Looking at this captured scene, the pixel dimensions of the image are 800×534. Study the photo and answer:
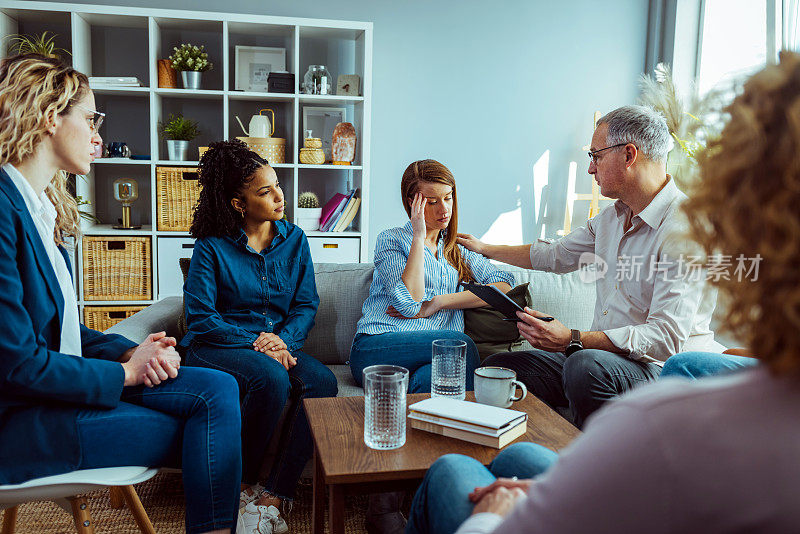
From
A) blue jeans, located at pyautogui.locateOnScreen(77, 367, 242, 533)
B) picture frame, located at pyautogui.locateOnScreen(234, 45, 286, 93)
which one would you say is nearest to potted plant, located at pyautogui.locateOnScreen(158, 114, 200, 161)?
picture frame, located at pyautogui.locateOnScreen(234, 45, 286, 93)

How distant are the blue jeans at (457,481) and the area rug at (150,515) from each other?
971 millimetres

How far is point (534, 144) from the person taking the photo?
4.27 m

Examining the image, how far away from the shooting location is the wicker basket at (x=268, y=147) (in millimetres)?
3547

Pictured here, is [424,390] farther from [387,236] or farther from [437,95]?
[437,95]

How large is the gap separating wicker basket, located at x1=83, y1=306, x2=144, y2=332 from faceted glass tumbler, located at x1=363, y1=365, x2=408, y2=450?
103 inches

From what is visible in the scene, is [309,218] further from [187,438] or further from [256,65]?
[187,438]

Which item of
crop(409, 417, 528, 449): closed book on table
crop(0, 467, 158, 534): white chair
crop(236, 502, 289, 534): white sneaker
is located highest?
crop(409, 417, 528, 449): closed book on table

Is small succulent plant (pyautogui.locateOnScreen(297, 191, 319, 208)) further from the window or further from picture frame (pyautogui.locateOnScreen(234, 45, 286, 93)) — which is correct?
the window

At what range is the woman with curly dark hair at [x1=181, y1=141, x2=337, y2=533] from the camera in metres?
1.86

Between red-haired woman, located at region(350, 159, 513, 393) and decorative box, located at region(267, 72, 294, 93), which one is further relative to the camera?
decorative box, located at region(267, 72, 294, 93)

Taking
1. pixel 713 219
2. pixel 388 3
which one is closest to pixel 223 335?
pixel 713 219

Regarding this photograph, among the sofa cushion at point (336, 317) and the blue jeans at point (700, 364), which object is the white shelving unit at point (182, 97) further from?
the blue jeans at point (700, 364)

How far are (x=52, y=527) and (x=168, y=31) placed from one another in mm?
2876

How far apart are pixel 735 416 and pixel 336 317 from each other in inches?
78.0
